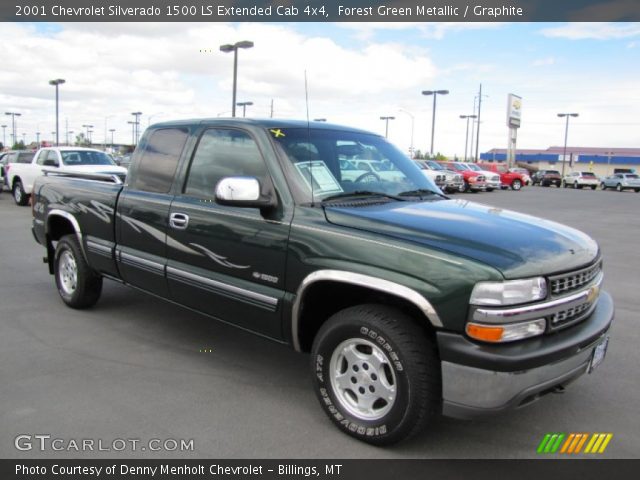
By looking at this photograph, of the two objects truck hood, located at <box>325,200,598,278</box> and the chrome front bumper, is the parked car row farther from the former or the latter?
the chrome front bumper

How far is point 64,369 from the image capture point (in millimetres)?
4160

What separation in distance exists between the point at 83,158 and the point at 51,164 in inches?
41.3

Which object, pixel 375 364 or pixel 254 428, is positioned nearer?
pixel 375 364

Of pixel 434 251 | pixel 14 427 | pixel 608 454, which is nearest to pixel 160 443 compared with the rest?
pixel 14 427

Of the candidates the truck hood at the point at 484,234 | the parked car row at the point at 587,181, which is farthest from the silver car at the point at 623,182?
the truck hood at the point at 484,234

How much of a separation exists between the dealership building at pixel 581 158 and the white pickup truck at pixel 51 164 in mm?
73010

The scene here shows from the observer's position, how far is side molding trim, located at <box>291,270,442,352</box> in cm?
278

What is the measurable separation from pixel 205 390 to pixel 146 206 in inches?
64.2

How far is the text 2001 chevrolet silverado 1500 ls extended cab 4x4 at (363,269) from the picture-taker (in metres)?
2.73

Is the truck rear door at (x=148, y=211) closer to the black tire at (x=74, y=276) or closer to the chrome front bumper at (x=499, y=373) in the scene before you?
the black tire at (x=74, y=276)

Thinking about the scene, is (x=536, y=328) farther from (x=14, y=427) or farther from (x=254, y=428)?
(x=14, y=427)
